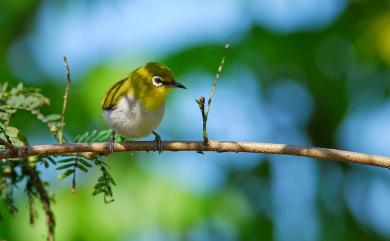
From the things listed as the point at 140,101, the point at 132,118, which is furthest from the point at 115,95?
the point at 132,118

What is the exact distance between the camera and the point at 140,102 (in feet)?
11.4

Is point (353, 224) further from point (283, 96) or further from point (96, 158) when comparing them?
point (96, 158)

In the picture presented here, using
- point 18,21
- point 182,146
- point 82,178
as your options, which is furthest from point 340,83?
point 182,146

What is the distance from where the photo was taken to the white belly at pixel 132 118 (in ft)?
10.9

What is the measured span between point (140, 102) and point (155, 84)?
6.0 inches

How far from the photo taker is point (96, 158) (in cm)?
235

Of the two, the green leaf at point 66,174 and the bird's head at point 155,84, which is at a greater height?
the bird's head at point 155,84

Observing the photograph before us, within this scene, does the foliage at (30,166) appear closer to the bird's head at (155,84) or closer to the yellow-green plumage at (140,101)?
the yellow-green plumage at (140,101)

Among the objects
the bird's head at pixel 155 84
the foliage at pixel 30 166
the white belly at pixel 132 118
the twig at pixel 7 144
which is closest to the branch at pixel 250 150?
the twig at pixel 7 144

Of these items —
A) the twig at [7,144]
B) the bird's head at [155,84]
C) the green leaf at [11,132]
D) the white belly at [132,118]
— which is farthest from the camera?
the bird's head at [155,84]

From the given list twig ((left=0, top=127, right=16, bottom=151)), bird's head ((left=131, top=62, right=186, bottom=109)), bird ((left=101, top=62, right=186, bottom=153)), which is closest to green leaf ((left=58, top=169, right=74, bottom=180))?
twig ((left=0, top=127, right=16, bottom=151))

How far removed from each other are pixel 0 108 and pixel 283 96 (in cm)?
419

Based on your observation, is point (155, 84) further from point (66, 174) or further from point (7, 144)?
point (7, 144)

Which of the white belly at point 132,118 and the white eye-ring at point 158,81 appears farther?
the white eye-ring at point 158,81
